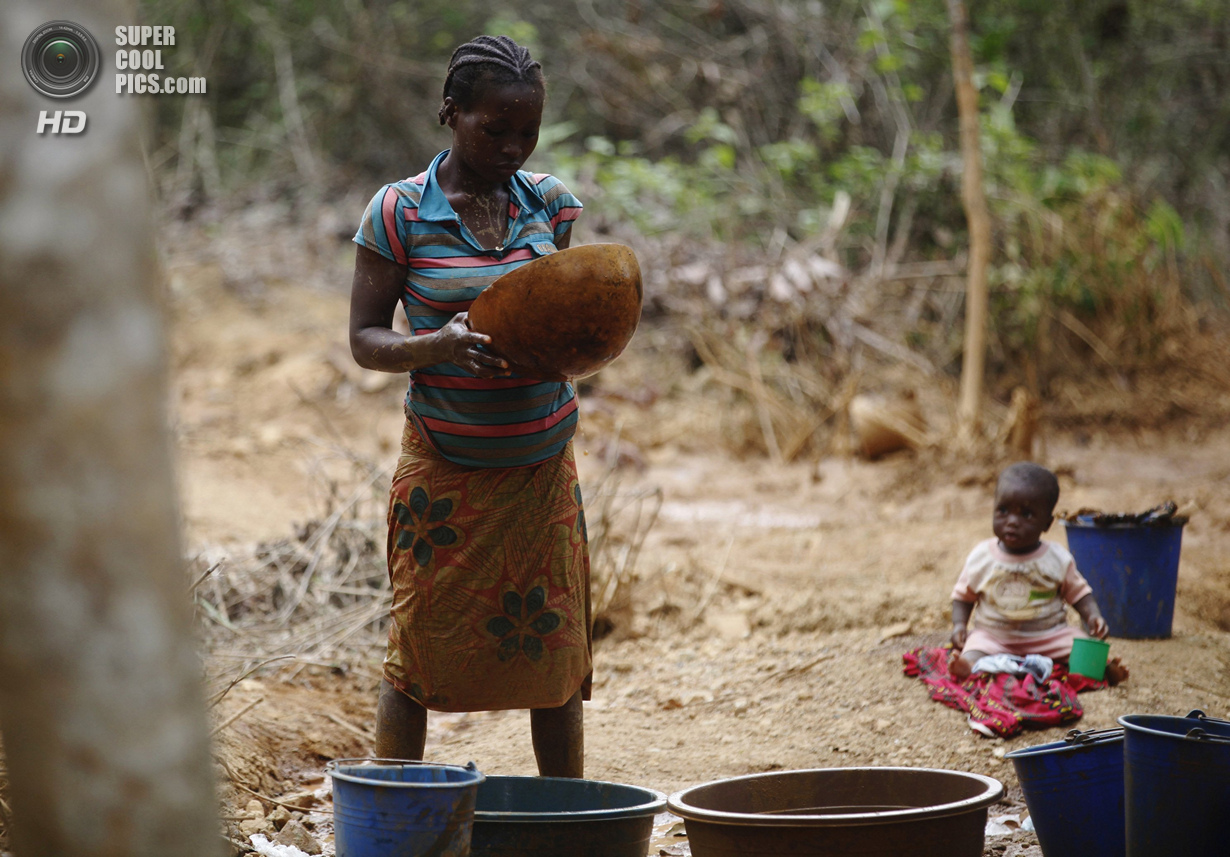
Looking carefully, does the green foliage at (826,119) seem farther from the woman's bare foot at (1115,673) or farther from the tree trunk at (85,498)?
the tree trunk at (85,498)

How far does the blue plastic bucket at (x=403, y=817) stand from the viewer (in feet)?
5.50

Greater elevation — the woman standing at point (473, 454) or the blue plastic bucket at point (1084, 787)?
the woman standing at point (473, 454)

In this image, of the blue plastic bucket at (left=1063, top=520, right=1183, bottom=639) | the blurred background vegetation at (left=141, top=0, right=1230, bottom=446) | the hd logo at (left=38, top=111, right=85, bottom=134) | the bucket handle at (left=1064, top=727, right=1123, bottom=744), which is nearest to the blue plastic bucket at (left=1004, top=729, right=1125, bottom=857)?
the bucket handle at (left=1064, top=727, right=1123, bottom=744)

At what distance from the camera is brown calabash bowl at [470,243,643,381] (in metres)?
1.87

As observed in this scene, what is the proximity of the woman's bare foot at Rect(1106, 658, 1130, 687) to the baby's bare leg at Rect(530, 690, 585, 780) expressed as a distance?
1.59 metres

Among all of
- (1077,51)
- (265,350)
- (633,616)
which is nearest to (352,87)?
(265,350)

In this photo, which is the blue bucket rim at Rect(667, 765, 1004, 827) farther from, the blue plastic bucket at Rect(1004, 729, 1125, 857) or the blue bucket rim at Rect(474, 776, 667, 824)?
the blue plastic bucket at Rect(1004, 729, 1125, 857)

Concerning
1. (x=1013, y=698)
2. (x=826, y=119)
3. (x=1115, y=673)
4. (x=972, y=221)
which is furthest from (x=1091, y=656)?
(x=826, y=119)

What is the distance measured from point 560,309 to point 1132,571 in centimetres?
231

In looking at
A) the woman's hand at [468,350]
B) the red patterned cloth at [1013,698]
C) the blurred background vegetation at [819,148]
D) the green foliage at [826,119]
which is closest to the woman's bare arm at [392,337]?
the woman's hand at [468,350]

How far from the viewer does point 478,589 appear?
2080 millimetres

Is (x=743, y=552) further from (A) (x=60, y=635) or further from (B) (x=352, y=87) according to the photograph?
(B) (x=352, y=87)

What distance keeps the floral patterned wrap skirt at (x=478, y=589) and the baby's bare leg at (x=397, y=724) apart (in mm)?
37

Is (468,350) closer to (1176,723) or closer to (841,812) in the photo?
(841,812)
